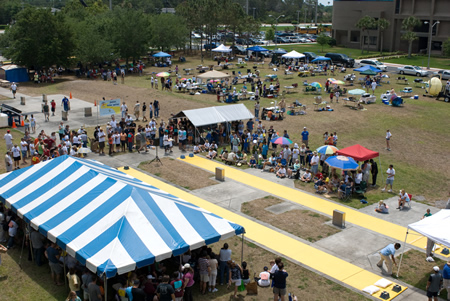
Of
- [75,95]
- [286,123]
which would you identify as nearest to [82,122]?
[75,95]

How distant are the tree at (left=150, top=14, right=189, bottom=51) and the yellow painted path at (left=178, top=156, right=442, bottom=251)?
40.2 meters

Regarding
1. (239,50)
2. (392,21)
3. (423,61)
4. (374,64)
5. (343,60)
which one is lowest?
(423,61)

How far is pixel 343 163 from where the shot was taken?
766 inches

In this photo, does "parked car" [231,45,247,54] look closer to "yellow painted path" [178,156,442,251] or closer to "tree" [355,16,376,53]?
"tree" [355,16,376,53]

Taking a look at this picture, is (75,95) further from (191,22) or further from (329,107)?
(191,22)

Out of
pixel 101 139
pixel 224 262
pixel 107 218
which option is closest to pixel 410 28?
pixel 101 139

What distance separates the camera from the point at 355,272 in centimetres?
1372

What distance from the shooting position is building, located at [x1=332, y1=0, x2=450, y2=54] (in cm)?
6630

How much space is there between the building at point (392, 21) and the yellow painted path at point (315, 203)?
53.9 metres

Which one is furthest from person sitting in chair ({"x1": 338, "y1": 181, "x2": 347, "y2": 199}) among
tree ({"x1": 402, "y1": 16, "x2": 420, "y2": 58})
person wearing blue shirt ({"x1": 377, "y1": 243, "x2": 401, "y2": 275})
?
tree ({"x1": 402, "y1": 16, "x2": 420, "y2": 58})

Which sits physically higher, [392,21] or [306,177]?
[392,21]

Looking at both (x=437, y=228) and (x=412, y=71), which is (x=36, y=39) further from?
(x=437, y=228)

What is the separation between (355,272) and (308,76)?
3838 centimetres

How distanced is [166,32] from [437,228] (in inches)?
2100
